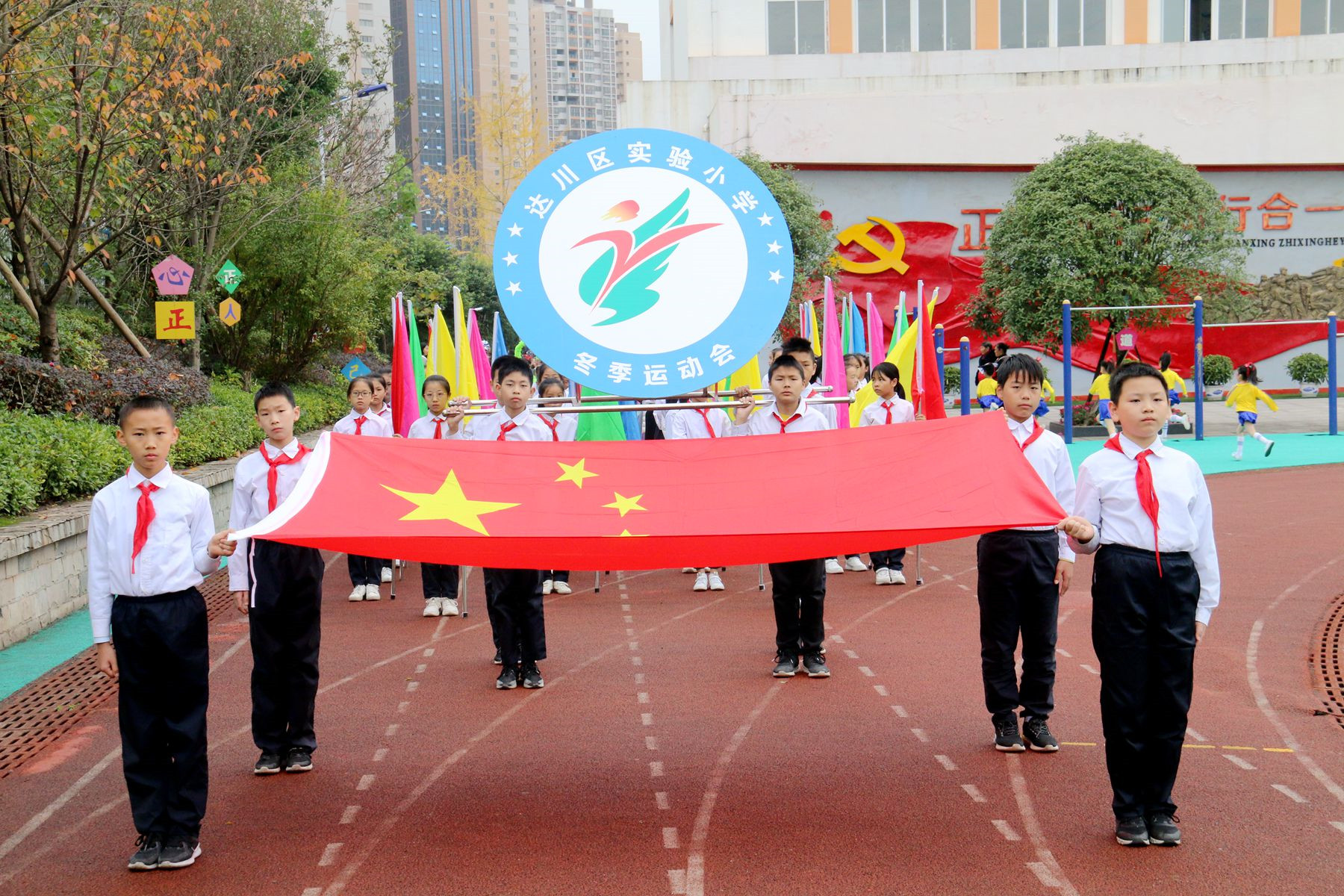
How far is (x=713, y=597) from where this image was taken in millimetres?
9586

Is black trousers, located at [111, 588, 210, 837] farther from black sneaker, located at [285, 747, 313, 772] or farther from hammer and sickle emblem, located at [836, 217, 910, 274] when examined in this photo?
hammer and sickle emblem, located at [836, 217, 910, 274]

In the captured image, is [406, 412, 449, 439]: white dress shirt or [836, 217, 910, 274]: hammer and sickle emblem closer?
[406, 412, 449, 439]: white dress shirt

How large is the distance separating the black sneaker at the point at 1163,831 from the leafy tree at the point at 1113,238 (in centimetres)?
2018

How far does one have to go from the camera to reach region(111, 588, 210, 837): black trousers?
445 centimetres

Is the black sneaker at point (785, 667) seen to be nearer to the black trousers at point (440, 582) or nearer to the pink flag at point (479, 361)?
the black trousers at point (440, 582)

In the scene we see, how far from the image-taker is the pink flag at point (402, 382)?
10.6 meters

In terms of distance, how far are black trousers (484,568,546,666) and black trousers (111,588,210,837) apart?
2426 millimetres

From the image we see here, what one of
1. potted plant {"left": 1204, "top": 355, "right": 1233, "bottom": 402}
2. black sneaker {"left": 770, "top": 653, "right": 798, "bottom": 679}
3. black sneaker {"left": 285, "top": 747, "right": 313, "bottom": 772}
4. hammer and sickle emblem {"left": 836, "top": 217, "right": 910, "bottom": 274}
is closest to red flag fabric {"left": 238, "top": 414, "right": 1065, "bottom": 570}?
black sneaker {"left": 285, "top": 747, "right": 313, "bottom": 772}

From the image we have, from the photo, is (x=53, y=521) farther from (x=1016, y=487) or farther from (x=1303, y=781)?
(x=1303, y=781)

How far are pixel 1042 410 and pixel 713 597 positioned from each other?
17.7 meters

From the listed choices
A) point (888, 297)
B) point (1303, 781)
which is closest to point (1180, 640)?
point (1303, 781)

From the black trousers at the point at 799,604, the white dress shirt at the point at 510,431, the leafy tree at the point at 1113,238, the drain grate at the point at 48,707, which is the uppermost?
the leafy tree at the point at 1113,238

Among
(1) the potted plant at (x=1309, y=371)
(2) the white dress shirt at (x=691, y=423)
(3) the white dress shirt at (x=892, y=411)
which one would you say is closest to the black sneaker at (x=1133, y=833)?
(3) the white dress shirt at (x=892, y=411)

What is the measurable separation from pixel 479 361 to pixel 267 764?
809 centimetres
